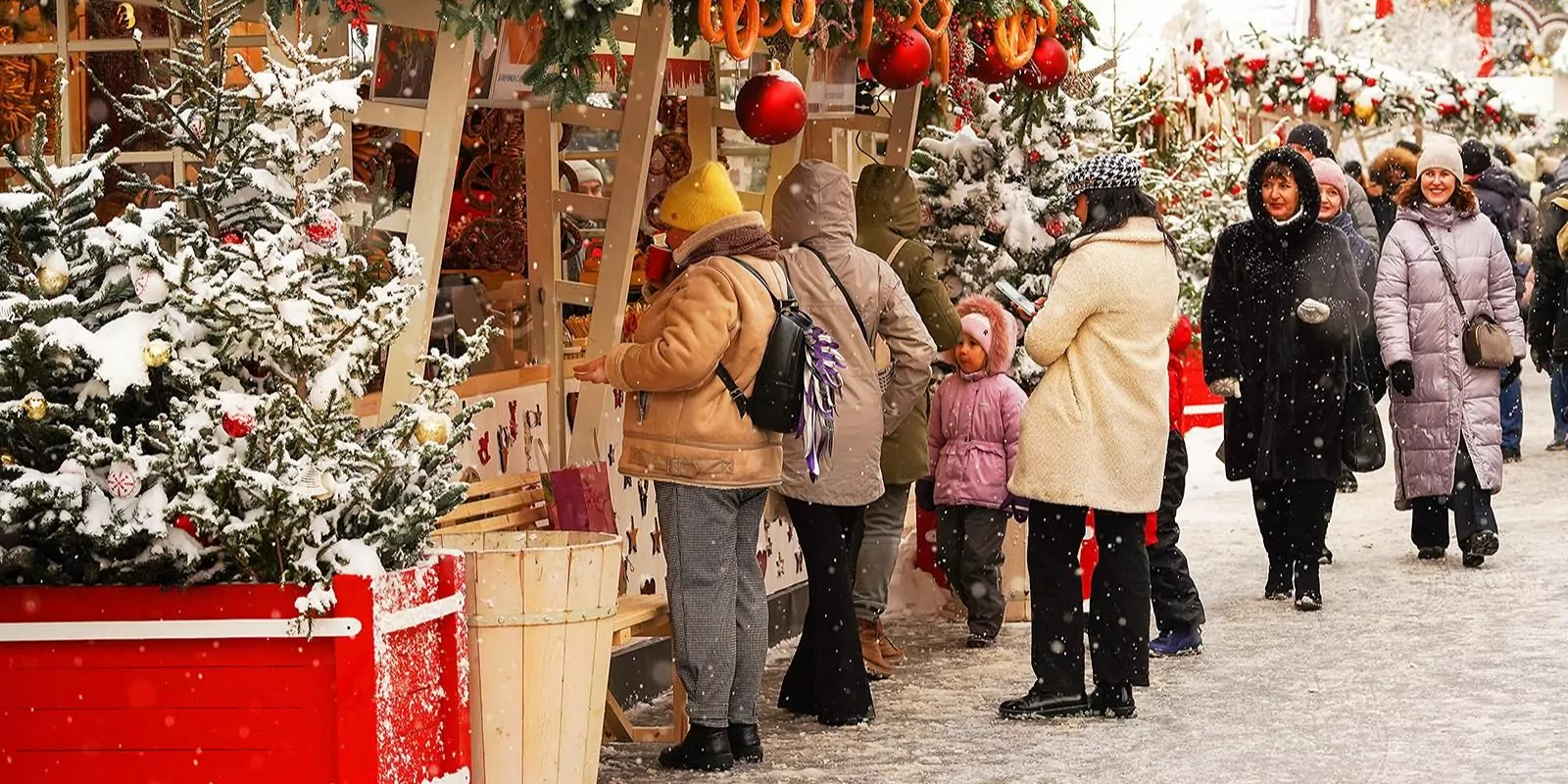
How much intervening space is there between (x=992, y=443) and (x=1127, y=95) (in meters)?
3.23

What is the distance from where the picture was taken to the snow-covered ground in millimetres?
6941

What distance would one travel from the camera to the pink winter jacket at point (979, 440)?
9.11m

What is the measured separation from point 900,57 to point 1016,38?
467 mm

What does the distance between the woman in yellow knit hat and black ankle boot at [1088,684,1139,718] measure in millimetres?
1358

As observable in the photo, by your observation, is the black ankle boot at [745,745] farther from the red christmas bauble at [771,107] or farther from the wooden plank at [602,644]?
the red christmas bauble at [771,107]

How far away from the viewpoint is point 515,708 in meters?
5.86

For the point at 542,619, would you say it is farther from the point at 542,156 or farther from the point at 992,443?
the point at 992,443

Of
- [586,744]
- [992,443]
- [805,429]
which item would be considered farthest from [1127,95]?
[586,744]

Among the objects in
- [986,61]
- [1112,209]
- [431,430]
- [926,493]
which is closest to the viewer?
[431,430]

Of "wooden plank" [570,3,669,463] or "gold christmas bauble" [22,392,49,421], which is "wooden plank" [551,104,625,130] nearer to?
"wooden plank" [570,3,669,463]

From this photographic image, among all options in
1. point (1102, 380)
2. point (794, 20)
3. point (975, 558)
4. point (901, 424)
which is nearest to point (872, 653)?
point (975, 558)

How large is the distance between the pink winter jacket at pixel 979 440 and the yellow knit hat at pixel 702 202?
2335 millimetres

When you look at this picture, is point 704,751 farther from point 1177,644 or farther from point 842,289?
point 1177,644

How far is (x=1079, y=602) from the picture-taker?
778 cm
